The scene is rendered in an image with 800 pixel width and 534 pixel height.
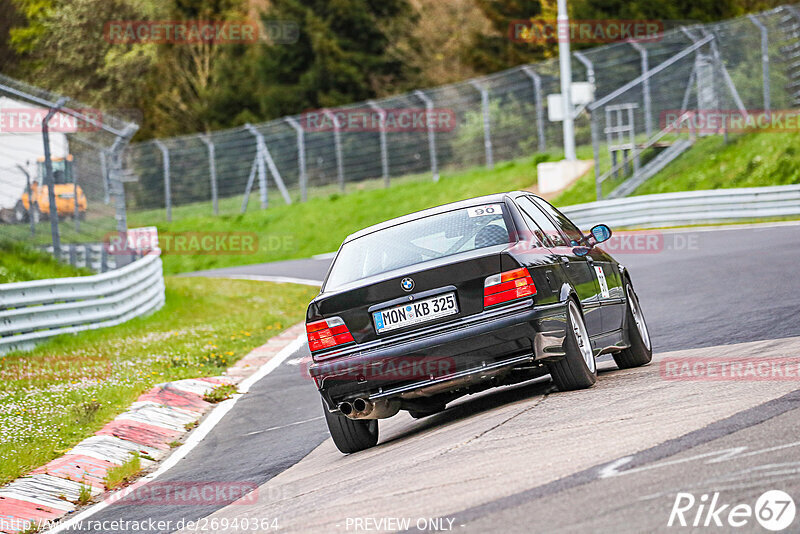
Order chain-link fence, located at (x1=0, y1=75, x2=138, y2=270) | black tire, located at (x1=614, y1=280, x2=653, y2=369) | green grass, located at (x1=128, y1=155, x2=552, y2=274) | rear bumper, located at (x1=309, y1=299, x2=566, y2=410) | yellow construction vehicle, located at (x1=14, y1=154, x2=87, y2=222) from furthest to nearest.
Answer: green grass, located at (x1=128, y1=155, x2=552, y2=274), yellow construction vehicle, located at (x1=14, y1=154, x2=87, y2=222), chain-link fence, located at (x1=0, y1=75, x2=138, y2=270), black tire, located at (x1=614, y1=280, x2=653, y2=369), rear bumper, located at (x1=309, y1=299, x2=566, y2=410)

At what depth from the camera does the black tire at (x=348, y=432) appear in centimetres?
813

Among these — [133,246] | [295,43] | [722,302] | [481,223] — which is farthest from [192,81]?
[481,223]

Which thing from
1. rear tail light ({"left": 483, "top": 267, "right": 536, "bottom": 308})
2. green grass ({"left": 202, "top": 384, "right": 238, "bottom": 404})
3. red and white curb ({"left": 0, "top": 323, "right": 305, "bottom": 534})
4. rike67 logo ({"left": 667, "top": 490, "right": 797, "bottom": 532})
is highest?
rear tail light ({"left": 483, "top": 267, "right": 536, "bottom": 308})

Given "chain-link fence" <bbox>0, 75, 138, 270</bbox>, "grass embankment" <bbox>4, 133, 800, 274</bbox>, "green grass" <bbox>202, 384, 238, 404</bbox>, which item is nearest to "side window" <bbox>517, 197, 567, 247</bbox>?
"green grass" <bbox>202, 384, 238, 404</bbox>

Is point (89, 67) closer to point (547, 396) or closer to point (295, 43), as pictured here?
point (295, 43)

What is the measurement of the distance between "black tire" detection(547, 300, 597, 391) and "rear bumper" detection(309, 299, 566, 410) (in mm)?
152

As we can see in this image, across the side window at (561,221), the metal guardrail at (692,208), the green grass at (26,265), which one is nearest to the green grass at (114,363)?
the green grass at (26,265)

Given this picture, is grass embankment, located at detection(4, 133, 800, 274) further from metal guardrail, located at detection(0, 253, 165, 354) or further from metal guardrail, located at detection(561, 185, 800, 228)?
metal guardrail, located at detection(0, 253, 165, 354)

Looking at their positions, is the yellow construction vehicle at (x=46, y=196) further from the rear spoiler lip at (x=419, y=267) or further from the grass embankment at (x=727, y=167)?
the grass embankment at (x=727, y=167)

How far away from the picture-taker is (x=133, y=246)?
21453mm

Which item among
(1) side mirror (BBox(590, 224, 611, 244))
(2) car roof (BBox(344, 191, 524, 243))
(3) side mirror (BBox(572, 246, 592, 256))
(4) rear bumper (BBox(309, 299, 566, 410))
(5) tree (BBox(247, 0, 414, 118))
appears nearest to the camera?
(4) rear bumper (BBox(309, 299, 566, 410))

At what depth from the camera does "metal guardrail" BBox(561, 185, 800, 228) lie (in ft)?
78.3

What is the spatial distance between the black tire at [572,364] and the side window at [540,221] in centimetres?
68

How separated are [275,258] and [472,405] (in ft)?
92.1
